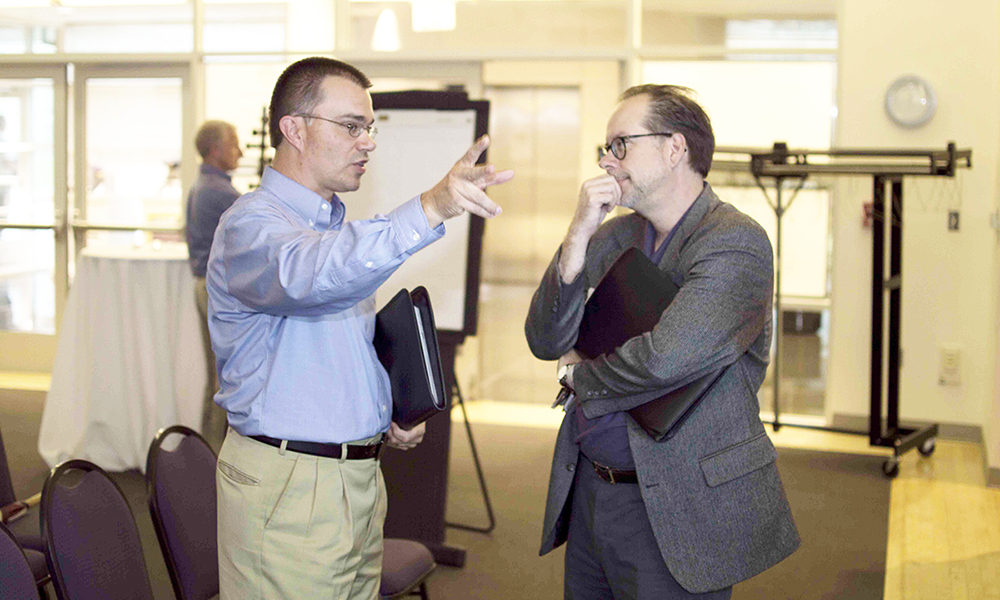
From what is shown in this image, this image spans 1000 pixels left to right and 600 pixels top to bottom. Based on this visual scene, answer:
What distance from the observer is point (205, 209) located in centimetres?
475

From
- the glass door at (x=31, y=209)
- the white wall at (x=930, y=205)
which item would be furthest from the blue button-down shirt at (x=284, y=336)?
the glass door at (x=31, y=209)

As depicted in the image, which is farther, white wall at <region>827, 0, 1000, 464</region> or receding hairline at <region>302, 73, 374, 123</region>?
white wall at <region>827, 0, 1000, 464</region>

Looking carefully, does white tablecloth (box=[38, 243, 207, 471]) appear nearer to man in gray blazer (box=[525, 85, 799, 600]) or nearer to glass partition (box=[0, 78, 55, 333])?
glass partition (box=[0, 78, 55, 333])

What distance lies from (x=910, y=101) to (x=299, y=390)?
16.8 ft

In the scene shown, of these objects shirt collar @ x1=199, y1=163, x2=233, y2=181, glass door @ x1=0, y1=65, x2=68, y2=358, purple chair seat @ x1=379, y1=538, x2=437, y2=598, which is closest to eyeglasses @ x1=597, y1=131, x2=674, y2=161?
purple chair seat @ x1=379, y1=538, x2=437, y2=598

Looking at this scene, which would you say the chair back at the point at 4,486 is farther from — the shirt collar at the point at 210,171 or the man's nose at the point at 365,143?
the shirt collar at the point at 210,171

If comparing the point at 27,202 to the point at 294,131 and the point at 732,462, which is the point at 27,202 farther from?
the point at 732,462

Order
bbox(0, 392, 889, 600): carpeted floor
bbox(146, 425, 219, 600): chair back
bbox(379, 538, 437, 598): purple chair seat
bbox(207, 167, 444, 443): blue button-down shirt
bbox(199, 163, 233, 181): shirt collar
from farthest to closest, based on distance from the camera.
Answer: bbox(199, 163, 233, 181): shirt collar < bbox(0, 392, 889, 600): carpeted floor < bbox(379, 538, 437, 598): purple chair seat < bbox(146, 425, 219, 600): chair back < bbox(207, 167, 444, 443): blue button-down shirt

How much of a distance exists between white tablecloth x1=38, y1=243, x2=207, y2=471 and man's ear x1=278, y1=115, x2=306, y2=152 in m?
3.12

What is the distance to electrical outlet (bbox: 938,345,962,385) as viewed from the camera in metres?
5.63

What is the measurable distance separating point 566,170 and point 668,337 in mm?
5205

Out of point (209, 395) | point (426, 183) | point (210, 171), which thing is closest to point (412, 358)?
point (426, 183)

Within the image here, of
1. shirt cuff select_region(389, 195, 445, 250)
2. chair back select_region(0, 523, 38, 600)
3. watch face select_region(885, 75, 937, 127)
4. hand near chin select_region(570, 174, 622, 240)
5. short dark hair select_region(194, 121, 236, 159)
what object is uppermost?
watch face select_region(885, 75, 937, 127)

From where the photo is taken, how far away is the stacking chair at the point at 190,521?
7.01 feet
